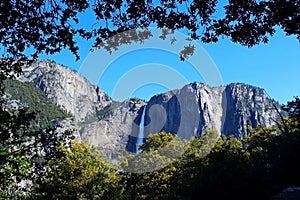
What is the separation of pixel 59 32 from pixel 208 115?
559 feet

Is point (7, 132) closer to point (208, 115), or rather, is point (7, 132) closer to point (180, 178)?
point (180, 178)

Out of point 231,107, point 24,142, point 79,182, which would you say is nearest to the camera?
point 24,142

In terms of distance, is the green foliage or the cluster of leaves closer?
the cluster of leaves

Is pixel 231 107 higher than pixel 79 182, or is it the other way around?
pixel 231 107

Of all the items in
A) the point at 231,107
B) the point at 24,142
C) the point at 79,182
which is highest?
the point at 231,107

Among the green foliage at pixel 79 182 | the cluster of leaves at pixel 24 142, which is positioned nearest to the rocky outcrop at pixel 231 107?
the green foliage at pixel 79 182

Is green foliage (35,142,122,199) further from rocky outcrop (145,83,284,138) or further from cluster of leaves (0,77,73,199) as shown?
rocky outcrop (145,83,284,138)

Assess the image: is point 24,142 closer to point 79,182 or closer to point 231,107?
point 79,182

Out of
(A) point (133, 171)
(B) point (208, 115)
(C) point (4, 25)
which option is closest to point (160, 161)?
(A) point (133, 171)

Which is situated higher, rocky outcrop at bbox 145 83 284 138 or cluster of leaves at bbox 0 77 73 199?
rocky outcrop at bbox 145 83 284 138

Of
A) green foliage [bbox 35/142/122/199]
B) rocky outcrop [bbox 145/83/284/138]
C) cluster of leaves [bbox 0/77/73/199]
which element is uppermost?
rocky outcrop [bbox 145/83/284/138]

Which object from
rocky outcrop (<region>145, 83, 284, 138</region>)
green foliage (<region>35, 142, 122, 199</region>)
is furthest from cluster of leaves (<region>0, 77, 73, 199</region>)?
rocky outcrop (<region>145, 83, 284, 138</region>)

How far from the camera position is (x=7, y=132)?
17.9 feet

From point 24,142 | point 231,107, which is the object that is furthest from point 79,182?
point 231,107
